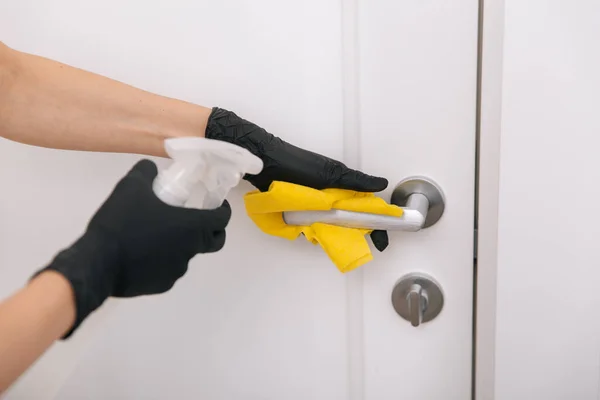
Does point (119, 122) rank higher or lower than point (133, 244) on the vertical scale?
higher

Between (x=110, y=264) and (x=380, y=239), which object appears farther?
(x=380, y=239)

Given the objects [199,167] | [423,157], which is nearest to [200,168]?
[199,167]

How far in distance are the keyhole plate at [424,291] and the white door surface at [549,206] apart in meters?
0.06

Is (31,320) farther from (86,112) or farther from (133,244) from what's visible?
(86,112)

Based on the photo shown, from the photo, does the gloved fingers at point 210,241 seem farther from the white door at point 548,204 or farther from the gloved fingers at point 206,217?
the white door at point 548,204

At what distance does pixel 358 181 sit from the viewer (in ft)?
1.57

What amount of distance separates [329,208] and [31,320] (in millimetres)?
261

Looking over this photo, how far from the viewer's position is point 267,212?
49 cm

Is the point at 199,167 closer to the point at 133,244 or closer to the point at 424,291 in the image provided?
the point at 133,244

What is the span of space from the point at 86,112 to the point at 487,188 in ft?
1.31

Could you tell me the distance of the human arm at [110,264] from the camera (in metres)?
0.36

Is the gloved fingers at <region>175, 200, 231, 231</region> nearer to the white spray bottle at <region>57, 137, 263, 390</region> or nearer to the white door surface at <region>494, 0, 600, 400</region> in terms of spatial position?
the white spray bottle at <region>57, 137, 263, 390</region>

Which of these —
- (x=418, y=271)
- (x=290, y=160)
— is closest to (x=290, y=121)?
(x=290, y=160)

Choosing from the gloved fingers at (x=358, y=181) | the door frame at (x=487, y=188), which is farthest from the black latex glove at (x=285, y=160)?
the door frame at (x=487, y=188)
